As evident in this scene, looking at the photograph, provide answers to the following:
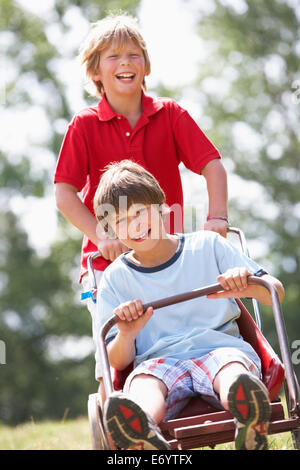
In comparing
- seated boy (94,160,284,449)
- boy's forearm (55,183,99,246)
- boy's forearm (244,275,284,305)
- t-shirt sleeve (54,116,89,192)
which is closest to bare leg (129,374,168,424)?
seated boy (94,160,284,449)

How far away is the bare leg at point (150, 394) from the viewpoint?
247 centimetres

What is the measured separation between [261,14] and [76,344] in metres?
8.55

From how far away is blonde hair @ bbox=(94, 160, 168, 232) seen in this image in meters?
2.84

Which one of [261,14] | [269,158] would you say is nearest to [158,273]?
[269,158]

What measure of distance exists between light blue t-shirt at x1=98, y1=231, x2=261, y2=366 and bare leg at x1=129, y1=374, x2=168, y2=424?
0.18 meters

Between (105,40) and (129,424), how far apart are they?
6.85 feet

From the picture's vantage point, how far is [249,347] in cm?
282

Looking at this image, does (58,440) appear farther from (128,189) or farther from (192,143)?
(128,189)

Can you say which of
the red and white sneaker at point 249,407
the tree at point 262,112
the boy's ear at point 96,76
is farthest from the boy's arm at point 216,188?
the tree at point 262,112

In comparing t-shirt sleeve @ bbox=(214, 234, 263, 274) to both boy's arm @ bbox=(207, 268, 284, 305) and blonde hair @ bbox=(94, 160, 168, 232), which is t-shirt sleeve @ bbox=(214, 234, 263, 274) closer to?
boy's arm @ bbox=(207, 268, 284, 305)

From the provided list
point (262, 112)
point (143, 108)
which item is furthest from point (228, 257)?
point (262, 112)

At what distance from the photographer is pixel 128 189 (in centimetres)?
284

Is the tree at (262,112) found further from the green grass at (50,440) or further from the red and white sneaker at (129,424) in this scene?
the red and white sneaker at (129,424)
